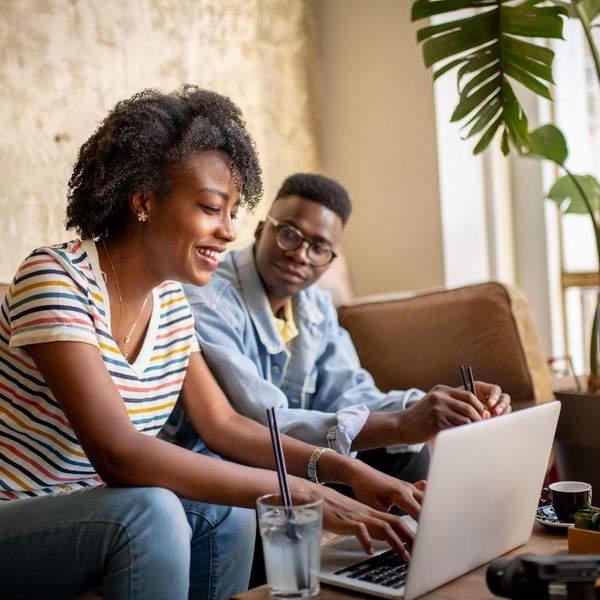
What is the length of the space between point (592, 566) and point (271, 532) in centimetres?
33

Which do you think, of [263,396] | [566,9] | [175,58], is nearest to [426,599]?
[263,396]

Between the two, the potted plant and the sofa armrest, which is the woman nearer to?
the potted plant

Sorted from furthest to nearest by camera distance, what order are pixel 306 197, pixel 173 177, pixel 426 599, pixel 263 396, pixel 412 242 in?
pixel 412 242 < pixel 306 197 < pixel 263 396 < pixel 173 177 < pixel 426 599

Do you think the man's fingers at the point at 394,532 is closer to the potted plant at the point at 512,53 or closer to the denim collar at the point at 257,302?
the potted plant at the point at 512,53

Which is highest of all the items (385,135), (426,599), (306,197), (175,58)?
(175,58)

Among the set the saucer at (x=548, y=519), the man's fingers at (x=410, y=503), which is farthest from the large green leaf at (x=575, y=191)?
the man's fingers at (x=410, y=503)

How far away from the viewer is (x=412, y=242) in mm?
2889

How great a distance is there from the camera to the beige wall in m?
2.84

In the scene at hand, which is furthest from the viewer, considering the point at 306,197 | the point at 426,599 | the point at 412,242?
the point at 412,242

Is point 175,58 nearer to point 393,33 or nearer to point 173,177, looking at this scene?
point 393,33

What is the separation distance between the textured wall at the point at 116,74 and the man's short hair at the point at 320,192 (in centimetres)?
62

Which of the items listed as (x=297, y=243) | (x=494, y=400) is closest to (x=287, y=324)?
(x=297, y=243)

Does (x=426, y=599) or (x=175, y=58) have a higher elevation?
(x=175, y=58)

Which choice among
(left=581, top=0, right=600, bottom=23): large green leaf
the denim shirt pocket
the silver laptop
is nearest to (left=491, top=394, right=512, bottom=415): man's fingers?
the silver laptop
